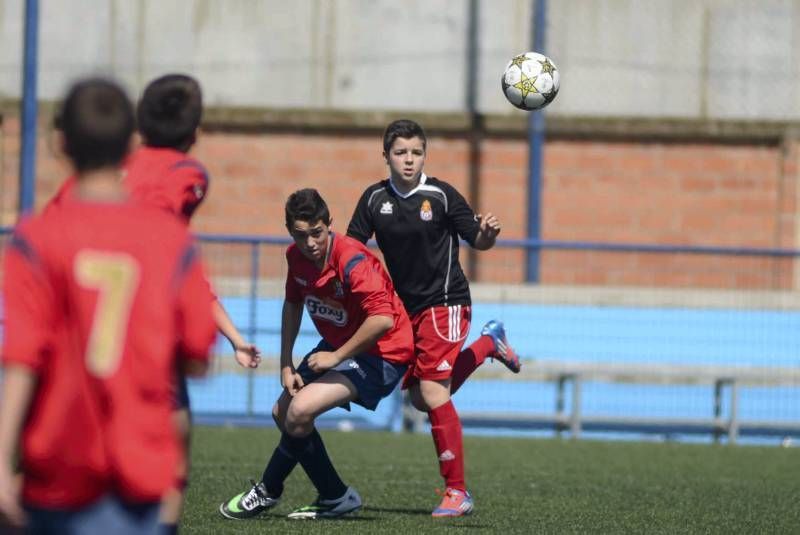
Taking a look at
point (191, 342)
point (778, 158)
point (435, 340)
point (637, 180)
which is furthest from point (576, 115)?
point (191, 342)

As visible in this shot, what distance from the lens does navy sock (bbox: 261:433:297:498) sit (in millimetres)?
6289

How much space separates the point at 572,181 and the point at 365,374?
823 centimetres

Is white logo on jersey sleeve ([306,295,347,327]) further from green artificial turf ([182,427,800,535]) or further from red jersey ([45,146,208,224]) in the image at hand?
red jersey ([45,146,208,224])

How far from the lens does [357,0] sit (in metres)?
14.1

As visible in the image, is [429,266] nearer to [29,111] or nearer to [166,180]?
[166,180]

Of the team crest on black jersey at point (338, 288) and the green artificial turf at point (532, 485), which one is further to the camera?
the green artificial turf at point (532, 485)

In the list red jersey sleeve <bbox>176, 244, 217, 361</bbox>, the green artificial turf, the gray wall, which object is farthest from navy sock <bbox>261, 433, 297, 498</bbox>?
the gray wall

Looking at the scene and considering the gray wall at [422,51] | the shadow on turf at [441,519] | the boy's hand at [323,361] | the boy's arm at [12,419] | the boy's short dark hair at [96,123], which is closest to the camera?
the boy's arm at [12,419]

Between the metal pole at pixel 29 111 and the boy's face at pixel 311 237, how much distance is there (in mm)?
7457

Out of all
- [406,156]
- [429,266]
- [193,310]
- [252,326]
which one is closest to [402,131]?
[406,156]

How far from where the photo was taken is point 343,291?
6180 mm

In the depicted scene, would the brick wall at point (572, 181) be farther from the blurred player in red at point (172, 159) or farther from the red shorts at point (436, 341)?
the blurred player in red at point (172, 159)

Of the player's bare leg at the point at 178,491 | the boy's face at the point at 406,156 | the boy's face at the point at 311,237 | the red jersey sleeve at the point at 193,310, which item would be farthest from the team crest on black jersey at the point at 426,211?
the red jersey sleeve at the point at 193,310

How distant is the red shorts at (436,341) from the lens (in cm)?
676
